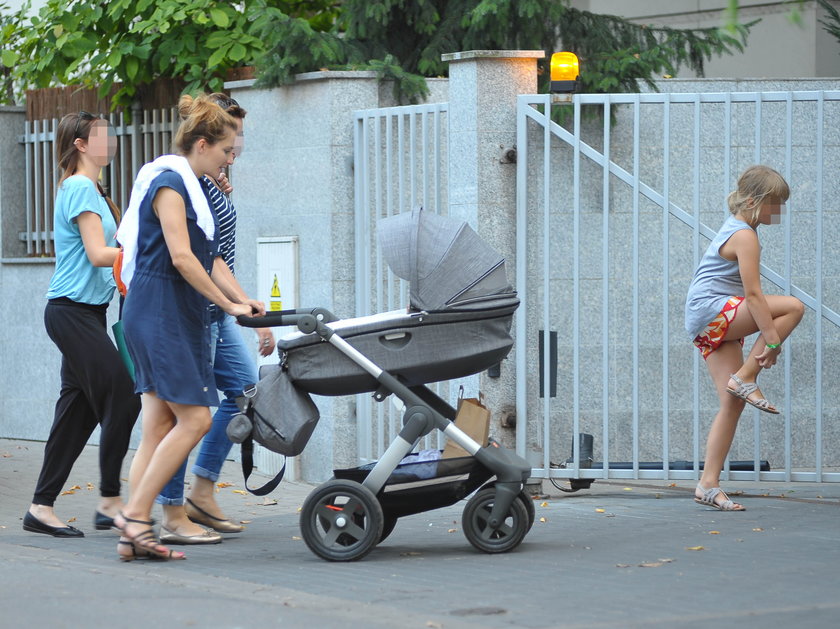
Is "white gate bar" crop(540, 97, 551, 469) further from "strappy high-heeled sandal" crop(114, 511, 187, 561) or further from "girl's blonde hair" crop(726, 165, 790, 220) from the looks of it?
"strappy high-heeled sandal" crop(114, 511, 187, 561)

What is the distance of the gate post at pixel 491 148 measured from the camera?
7504 millimetres

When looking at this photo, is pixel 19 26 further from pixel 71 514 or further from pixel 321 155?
pixel 71 514

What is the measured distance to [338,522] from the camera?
230 inches

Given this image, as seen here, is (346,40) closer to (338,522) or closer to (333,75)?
(333,75)

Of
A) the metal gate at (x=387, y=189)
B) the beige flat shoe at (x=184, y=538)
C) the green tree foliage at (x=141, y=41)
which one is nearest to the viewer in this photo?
the beige flat shoe at (x=184, y=538)

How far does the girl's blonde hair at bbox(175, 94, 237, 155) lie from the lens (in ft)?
19.7

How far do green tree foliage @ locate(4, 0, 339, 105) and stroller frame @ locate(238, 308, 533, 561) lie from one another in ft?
11.7

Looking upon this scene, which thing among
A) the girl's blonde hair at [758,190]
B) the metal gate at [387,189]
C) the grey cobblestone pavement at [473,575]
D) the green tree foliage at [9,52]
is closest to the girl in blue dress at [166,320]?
the grey cobblestone pavement at [473,575]

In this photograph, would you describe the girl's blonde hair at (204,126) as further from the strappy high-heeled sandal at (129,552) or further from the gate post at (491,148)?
the gate post at (491,148)

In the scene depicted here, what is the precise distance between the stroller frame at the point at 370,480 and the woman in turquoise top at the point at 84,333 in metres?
1.00

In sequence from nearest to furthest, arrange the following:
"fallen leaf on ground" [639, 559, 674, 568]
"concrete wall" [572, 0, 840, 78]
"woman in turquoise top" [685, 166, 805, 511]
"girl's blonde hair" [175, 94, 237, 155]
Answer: "fallen leaf on ground" [639, 559, 674, 568] < "girl's blonde hair" [175, 94, 237, 155] < "woman in turquoise top" [685, 166, 805, 511] < "concrete wall" [572, 0, 840, 78]

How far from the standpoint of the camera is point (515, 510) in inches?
235

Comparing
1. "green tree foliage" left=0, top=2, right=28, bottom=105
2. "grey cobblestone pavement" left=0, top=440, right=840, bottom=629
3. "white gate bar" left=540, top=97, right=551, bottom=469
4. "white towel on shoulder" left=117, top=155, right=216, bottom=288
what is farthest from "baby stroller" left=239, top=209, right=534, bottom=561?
"green tree foliage" left=0, top=2, right=28, bottom=105

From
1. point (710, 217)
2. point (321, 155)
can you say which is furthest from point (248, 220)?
point (710, 217)
